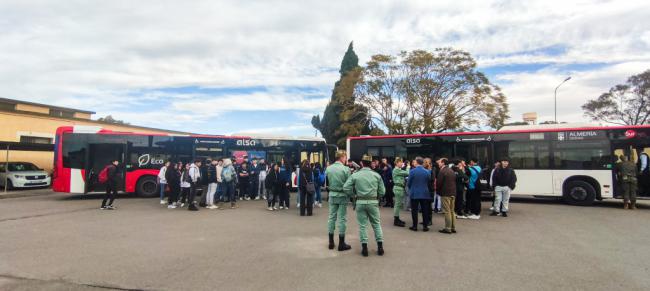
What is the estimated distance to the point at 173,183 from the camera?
12.2 m

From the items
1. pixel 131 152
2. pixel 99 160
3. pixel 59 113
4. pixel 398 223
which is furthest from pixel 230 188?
pixel 59 113

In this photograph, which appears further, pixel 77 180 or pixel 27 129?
pixel 27 129

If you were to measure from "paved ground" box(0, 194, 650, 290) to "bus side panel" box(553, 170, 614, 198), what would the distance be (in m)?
2.31

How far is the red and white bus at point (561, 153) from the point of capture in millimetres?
11609

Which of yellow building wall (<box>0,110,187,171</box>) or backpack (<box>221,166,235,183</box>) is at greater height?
yellow building wall (<box>0,110,187,171</box>)

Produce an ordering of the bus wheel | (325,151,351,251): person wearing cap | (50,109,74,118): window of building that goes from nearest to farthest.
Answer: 1. (325,151,351,251): person wearing cap
2. the bus wheel
3. (50,109,74,118): window of building

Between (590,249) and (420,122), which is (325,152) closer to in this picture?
(590,249)

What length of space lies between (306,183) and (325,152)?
699cm

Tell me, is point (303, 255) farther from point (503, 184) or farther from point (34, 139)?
point (34, 139)

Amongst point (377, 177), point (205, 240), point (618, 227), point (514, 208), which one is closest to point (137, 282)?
point (205, 240)

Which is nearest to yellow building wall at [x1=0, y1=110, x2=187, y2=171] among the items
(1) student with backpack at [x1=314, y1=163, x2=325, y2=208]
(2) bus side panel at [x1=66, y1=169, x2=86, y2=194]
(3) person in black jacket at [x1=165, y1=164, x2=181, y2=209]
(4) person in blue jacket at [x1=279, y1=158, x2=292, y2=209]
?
(2) bus side panel at [x1=66, y1=169, x2=86, y2=194]

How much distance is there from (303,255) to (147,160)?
37.8 feet

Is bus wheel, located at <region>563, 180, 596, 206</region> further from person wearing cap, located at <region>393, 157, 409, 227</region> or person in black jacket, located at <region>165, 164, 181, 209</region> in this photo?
person in black jacket, located at <region>165, 164, 181, 209</region>

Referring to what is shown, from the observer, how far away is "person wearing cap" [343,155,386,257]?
5.91 m
